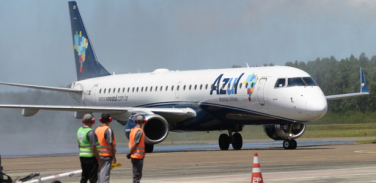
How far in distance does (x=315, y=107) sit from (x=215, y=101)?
204 inches

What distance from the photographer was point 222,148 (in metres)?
36.2

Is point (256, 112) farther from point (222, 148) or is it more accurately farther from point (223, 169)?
point (223, 169)

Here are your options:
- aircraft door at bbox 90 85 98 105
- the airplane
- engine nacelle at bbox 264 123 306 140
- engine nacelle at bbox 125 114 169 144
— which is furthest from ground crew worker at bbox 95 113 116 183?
aircraft door at bbox 90 85 98 105

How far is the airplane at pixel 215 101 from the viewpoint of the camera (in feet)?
106

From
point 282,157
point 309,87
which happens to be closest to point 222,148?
point 309,87

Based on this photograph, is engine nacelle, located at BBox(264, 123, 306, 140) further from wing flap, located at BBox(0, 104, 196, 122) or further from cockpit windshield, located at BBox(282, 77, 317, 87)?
wing flap, located at BBox(0, 104, 196, 122)

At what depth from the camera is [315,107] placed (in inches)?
1231

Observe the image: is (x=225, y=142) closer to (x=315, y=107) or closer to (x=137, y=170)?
(x=315, y=107)

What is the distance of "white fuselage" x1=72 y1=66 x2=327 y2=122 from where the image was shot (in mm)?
31922

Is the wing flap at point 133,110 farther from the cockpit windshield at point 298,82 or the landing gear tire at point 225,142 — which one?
the cockpit windshield at point 298,82

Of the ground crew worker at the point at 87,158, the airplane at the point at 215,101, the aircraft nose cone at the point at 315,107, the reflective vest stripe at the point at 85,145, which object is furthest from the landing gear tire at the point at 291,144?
the reflective vest stripe at the point at 85,145

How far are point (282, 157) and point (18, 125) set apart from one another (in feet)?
86.4

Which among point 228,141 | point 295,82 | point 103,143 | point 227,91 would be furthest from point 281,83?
point 103,143

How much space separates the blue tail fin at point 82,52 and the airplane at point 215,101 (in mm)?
1755
